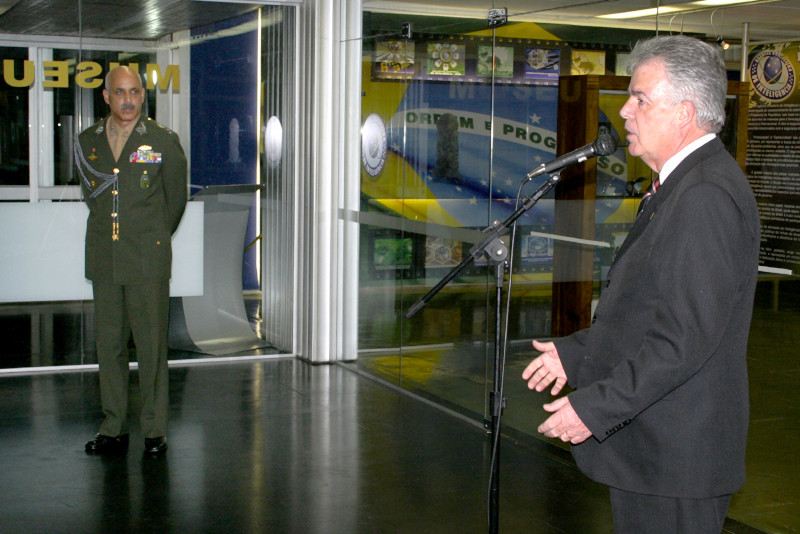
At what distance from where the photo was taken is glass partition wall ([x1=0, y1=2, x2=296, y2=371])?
621 cm

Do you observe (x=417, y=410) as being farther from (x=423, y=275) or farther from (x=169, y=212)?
(x=169, y=212)

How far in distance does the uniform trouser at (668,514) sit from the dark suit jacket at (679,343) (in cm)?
4

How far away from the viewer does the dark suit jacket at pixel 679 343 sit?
185 centimetres

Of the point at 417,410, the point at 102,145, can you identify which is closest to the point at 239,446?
the point at 417,410

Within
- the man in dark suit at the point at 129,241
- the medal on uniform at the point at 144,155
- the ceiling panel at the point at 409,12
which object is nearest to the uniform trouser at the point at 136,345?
the man in dark suit at the point at 129,241

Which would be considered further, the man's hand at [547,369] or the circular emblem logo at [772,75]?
the circular emblem logo at [772,75]

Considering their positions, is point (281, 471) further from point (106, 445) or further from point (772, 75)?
point (772, 75)

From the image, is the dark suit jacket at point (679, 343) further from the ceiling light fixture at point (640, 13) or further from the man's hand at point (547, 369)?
the ceiling light fixture at point (640, 13)

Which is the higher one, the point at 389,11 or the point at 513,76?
the point at 389,11

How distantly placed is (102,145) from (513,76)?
6.92 ft

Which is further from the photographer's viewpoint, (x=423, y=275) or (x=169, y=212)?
(x=423, y=275)

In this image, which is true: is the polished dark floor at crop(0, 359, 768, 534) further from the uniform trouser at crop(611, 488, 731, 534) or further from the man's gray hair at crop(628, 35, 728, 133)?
the man's gray hair at crop(628, 35, 728, 133)

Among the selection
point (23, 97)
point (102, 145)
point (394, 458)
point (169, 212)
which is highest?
point (23, 97)

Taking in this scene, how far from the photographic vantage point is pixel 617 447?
2.04 meters
